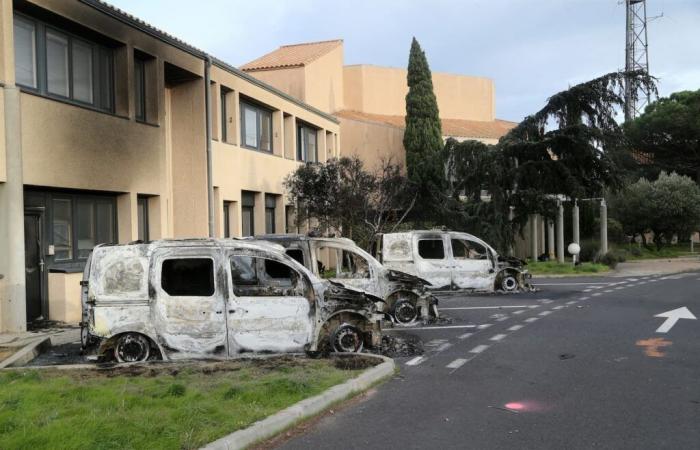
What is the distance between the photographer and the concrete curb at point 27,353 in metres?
8.69

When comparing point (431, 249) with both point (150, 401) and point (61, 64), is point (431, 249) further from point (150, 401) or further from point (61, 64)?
point (150, 401)

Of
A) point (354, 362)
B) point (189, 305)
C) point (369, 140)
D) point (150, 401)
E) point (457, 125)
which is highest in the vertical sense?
point (457, 125)

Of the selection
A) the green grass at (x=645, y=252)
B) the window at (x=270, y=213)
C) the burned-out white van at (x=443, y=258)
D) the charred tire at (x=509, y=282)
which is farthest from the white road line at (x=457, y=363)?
the green grass at (x=645, y=252)

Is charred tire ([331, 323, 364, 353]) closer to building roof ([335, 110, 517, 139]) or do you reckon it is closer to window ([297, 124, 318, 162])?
window ([297, 124, 318, 162])

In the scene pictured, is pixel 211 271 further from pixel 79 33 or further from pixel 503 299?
pixel 503 299

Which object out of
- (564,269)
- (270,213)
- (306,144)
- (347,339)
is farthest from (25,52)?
(564,269)

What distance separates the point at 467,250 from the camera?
18.0m

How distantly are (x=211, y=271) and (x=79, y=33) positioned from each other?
7.49 meters

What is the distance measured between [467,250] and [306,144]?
1094cm

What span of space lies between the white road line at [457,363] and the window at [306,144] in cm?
1745

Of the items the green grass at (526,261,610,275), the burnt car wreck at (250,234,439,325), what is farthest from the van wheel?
the green grass at (526,261,610,275)

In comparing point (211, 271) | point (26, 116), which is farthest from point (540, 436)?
point (26, 116)

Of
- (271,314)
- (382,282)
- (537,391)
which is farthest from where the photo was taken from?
(382,282)

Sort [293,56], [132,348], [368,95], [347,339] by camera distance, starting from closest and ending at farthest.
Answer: [132,348] < [347,339] < [293,56] < [368,95]
